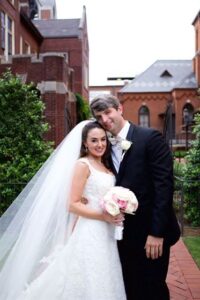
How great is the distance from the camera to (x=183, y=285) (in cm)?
548

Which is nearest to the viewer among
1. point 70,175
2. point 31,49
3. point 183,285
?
point 70,175

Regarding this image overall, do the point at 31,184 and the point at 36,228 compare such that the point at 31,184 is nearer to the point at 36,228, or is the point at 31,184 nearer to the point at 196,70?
the point at 36,228

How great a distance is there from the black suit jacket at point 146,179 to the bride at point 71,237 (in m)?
0.17

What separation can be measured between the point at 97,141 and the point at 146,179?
529 millimetres

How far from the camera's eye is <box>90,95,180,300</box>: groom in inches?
138

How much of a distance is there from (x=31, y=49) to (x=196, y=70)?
75.9 ft

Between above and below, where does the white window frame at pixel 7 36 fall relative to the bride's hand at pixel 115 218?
above

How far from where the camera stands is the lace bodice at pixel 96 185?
143 inches

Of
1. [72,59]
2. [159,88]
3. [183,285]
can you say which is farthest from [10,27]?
[159,88]

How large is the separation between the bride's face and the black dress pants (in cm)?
81

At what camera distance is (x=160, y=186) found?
3.47 metres

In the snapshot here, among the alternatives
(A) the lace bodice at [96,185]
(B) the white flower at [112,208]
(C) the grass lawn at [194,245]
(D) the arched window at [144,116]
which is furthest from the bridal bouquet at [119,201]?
(D) the arched window at [144,116]

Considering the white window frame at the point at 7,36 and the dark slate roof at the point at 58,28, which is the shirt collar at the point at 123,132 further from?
the dark slate roof at the point at 58,28

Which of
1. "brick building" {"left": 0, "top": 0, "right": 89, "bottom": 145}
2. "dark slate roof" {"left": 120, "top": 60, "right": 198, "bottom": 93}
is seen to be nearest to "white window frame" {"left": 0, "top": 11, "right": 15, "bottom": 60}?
"brick building" {"left": 0, "top": 0, "right": 89, "bottom": 145}
